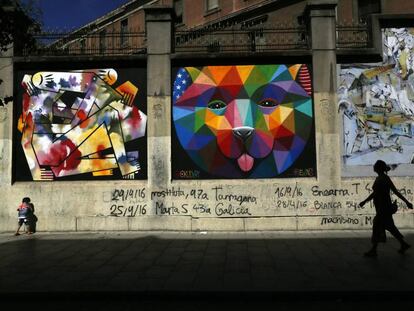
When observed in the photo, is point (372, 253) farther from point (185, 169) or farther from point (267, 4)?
point (267, 4)

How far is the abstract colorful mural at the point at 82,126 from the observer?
12289 millimetres

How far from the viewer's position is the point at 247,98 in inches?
480

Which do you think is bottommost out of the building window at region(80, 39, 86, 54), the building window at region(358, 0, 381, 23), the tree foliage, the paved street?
the paved street

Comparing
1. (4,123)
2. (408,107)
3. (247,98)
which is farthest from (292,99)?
(4,123)

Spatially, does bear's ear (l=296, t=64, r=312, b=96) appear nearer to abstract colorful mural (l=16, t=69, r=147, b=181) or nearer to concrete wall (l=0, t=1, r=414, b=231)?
concrete wall (l=0, t=1, r=414, b=231)

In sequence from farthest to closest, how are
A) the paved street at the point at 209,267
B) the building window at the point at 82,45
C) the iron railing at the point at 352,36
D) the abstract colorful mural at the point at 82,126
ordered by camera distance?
the building window at the point at 82,45 → the iron railing at the point at 352,36 → the abstract colorful mural at the point at 82,126 → the paved street at the point at 209,267

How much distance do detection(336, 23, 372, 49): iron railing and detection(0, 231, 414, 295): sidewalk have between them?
4842mm

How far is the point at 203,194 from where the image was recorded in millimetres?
11969

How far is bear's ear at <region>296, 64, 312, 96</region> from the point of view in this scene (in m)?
12.2

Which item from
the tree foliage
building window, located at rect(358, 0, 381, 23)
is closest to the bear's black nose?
the tree foliage

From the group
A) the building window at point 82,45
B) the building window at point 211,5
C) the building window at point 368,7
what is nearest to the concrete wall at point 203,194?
the building window at point 82,45

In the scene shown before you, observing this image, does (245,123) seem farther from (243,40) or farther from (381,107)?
(381,107)

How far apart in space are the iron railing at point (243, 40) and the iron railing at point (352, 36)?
35.3 inches

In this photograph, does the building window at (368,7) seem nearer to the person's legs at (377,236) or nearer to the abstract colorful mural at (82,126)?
the abstract colorful mural at (82,126)
